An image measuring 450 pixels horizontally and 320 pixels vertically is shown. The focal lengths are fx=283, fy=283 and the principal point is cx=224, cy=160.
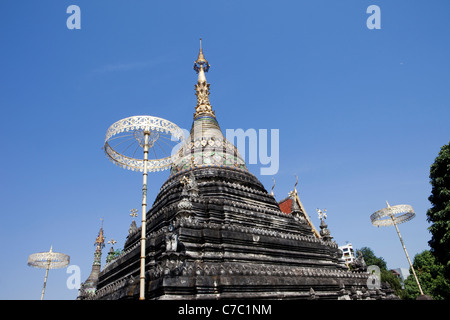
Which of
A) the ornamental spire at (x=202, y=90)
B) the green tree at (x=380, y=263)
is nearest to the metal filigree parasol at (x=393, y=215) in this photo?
the ornamental spire at (x=202, y=90)

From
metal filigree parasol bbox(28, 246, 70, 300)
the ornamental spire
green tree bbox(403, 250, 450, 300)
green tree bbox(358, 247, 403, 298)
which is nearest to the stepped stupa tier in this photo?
the ornamental spire

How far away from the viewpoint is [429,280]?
39.6 metres

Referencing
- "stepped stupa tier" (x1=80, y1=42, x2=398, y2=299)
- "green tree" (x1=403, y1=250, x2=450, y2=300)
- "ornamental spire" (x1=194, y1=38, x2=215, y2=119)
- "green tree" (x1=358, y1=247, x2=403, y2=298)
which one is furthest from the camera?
"green tree" (x1=358, y1=247, x2=403, y2=298)

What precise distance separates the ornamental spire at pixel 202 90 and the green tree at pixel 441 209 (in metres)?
18.8

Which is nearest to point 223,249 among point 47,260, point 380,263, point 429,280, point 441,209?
point 441,209

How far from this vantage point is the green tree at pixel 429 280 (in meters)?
33.4

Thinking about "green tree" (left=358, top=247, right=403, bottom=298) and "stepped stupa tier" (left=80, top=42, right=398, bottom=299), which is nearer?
"stepped stupa tier" (left=80, top=42, right=398, bottom=299)

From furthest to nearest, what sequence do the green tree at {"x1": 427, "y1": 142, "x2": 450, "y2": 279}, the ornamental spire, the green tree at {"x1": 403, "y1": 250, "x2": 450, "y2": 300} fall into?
the green tree at {"x1": 403, "y1": 250, "x2": 450, "y2": 300}, the ornamental spire, the green tree at {"x1": 427, "y1": 142, "x2": 450, "y2": 279}

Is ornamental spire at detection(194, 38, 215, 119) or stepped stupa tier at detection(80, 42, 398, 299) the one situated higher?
ornamental spire at detection(194, 38, 215, 119)

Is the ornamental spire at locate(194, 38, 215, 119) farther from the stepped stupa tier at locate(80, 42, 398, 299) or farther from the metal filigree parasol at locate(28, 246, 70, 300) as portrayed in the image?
the metal filigree parasol at locate(28, 246, 70, 300)

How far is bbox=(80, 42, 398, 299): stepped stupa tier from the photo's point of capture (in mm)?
11305

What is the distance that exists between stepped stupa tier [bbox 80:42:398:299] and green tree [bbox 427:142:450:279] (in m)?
7.60

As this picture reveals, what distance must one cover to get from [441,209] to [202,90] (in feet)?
74.1
